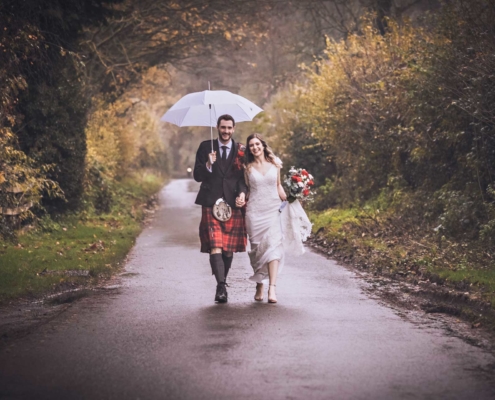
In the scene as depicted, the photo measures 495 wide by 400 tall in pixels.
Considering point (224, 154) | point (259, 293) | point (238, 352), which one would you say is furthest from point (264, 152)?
point (238, 352)

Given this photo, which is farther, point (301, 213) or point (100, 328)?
point (301, 213)

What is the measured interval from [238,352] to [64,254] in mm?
7576

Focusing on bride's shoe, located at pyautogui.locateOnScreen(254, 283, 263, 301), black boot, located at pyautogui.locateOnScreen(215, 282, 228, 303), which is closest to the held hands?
black boot, located at pyautogui.locateOnScreen(215, 282, 228, 303)

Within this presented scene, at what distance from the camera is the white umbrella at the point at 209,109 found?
10.6 meters

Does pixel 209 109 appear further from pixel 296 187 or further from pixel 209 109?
pixel 296 187

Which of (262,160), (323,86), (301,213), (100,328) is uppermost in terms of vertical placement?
(323,86)

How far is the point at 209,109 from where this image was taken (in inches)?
431

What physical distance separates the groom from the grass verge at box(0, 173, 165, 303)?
2.68 metres

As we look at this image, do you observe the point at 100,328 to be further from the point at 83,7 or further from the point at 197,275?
the point at 83,7

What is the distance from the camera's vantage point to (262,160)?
398 inches

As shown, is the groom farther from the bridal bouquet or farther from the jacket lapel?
the bridal bouquet

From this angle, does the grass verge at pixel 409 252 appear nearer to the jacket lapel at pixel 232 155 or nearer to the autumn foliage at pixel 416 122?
the autumn foliage at pixel 416 122

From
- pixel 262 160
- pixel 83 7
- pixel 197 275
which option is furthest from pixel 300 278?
pixel 83 7

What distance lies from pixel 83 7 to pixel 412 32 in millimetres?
8626
